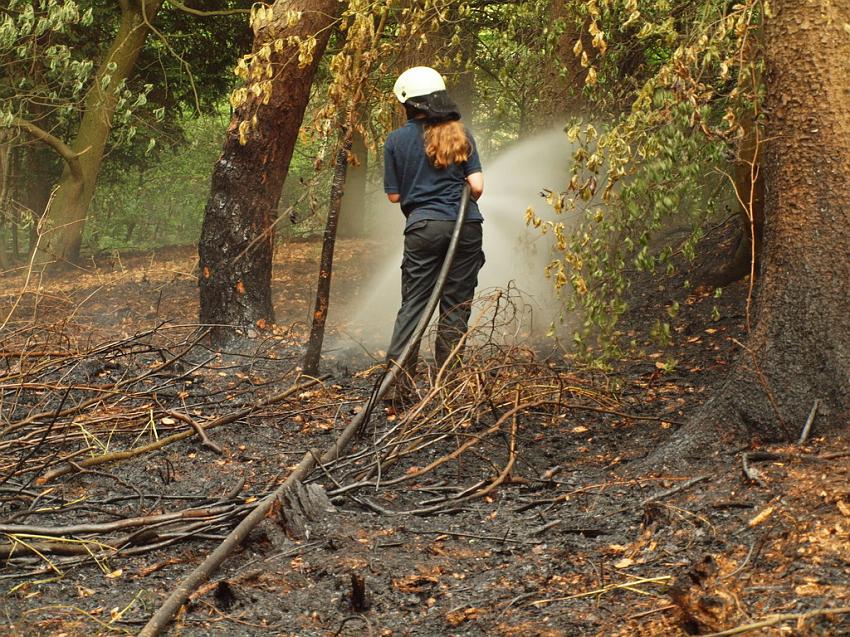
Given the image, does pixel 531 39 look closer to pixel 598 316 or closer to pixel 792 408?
pixel 598 316

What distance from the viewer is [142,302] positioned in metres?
10.6

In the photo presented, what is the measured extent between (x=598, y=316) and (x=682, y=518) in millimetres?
1857

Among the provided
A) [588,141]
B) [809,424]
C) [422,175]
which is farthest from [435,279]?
[809,424]

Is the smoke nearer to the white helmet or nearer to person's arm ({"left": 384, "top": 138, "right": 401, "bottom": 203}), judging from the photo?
person's arm ({"left": 384, "top": 138, "right": 401, "bottom": 203})

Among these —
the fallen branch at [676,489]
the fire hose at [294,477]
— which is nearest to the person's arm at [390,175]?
the fire hose at [294,477]

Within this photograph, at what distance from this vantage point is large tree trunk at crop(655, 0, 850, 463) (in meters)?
4.05

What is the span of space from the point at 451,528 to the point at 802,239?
185 centimetres

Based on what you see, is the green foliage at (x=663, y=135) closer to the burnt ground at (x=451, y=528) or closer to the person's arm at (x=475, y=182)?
the burnt ground at (x=451, y=528)

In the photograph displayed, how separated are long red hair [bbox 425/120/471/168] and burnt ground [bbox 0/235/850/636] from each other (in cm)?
111

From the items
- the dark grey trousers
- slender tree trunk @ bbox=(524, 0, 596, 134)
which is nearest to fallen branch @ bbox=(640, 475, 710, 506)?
the dark grey trousers

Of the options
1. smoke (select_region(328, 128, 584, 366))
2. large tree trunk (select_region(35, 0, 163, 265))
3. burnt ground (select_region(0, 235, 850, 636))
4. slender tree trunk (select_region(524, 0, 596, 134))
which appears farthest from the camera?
large tree trunk (select_region(35, 0, 163, 265))

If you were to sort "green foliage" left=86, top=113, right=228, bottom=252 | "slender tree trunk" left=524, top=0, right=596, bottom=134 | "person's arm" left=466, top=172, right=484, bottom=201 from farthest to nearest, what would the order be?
"green foliage" left=86, top=113, right=228, bottom=252 → "slender tree trunk" left=524, top=0, right=596, bottom=134 → "person's arm" left=466, top=172, right=484, bottom=201

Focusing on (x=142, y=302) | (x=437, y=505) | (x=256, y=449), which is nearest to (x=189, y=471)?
(x=256, y=449)

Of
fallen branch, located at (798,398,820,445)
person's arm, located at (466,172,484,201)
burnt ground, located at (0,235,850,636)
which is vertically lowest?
burnt ground, located at (0,235,850,636)
